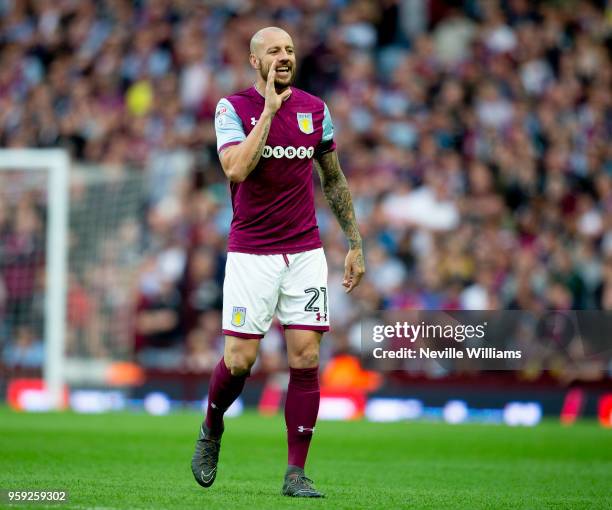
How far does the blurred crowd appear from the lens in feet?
55.0

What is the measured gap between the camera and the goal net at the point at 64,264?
54.3 feet

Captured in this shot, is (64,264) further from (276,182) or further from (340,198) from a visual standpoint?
(276,182)

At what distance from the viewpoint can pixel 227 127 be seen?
23.7ft

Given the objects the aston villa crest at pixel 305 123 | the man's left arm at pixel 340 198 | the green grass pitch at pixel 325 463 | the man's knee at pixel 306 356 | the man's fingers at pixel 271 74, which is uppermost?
the man's fingers at pixel 271 74

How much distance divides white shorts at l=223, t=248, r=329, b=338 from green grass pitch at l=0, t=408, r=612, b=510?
90cm

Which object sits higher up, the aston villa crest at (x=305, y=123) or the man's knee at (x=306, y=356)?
the aston villa crest at (x=305, y=123)

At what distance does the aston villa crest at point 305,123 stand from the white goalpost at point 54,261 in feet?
30.7

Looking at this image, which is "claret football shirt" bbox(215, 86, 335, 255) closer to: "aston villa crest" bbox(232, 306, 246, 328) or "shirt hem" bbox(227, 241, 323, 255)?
"shirt hem" bbox(227, 241, 323, 255)

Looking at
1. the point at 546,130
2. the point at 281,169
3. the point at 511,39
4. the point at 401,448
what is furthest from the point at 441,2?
the point at 281,169

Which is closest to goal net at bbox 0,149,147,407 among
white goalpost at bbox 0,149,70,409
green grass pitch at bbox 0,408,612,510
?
white goalpost at bbox 0,149,70,409

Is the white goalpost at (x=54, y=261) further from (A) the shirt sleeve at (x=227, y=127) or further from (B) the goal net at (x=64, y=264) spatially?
(A) the shirt sleeve at (x=227, y=127)

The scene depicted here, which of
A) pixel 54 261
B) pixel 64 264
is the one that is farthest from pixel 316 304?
pixel 64 264

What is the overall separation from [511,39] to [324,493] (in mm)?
13279

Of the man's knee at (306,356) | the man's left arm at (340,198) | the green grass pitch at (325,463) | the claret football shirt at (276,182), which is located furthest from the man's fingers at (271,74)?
the green grass pitch at (325,463)
